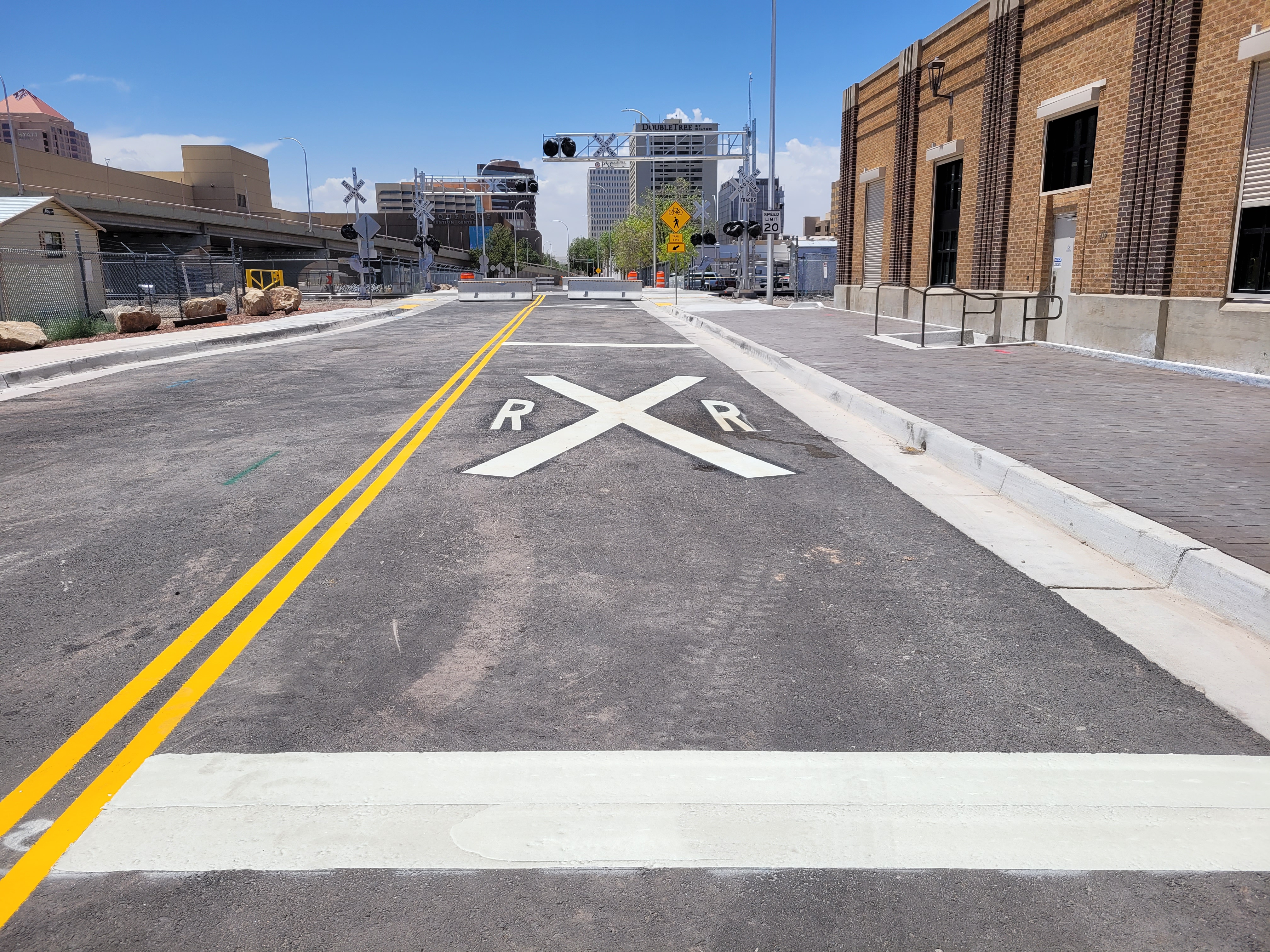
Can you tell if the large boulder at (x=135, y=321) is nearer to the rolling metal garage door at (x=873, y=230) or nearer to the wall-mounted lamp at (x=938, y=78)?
the rolling metal garage door at (x=873, y=230)

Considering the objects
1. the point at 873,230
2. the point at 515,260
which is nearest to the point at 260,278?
the point at 873,230

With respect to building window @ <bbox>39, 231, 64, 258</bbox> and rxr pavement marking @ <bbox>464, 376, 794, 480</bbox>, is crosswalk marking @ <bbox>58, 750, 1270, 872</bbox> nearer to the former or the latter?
rxr pavement marking @ <bbox>464, 376, 794, 480</bbox>

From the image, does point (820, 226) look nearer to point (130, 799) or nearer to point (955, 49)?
point (955, 49)

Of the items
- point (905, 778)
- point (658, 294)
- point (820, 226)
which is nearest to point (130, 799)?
point (905, 778)

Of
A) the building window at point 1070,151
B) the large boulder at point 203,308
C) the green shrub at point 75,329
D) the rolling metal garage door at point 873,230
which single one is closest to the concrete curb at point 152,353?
the large boulder at point 203,308

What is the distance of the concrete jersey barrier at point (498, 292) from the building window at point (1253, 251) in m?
35.2

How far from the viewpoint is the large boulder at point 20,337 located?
1912cm

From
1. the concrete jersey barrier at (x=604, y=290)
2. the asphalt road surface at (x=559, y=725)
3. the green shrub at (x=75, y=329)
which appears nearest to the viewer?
the asphalt road surface at (x=559, y=725)

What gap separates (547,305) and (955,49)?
20.2 metres

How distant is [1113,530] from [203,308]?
27.6 meters

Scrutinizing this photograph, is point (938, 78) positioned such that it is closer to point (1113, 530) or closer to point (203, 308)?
point (203, 308)

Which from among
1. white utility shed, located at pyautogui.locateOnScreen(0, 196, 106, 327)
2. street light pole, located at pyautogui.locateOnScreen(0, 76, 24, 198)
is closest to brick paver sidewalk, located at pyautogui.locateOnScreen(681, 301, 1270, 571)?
white utility shed, located at pyautogui.locateOnScreen(0, 196, 106, 327)

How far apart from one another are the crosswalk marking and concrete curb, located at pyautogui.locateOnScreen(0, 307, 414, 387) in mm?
13734

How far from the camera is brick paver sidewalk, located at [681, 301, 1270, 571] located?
643cm
